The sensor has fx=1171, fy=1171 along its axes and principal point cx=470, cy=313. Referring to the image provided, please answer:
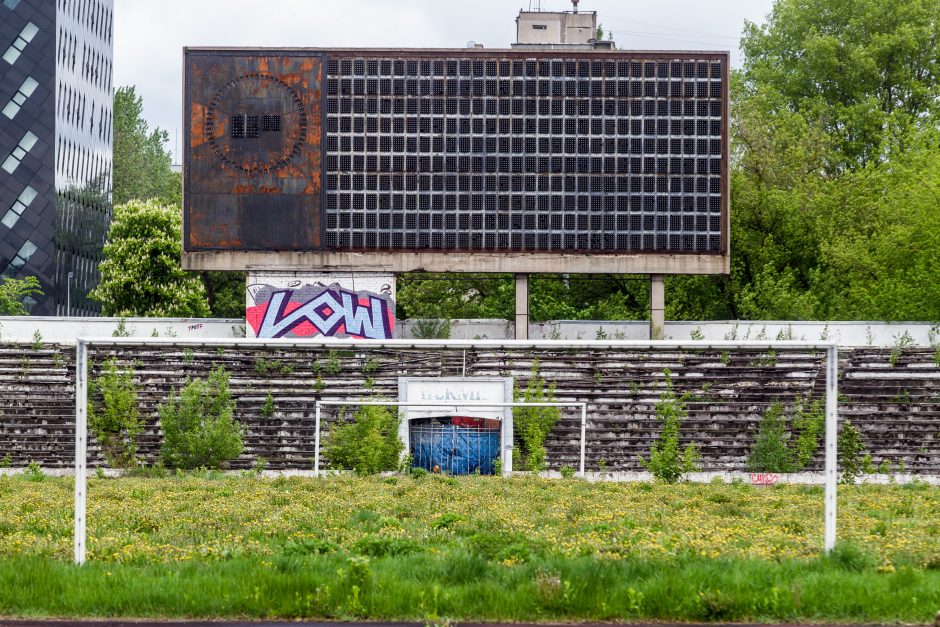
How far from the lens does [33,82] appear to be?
7850 cm

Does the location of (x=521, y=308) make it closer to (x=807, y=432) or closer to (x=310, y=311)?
(x=310, y=311)

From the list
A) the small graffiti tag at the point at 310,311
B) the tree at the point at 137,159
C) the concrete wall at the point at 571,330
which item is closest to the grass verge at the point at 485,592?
the small graffiti tag at the point at 310,311

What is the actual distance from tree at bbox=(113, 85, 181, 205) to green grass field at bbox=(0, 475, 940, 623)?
7106 cm

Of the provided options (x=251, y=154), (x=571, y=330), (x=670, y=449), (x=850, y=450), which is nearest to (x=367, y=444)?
(x=670, y=449)

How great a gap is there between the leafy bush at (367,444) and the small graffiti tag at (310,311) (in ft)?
23.1

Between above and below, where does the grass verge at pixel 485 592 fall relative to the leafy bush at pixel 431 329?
below

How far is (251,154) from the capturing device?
39.2 meters

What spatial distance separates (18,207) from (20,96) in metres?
7.46

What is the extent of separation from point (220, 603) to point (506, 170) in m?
29.2

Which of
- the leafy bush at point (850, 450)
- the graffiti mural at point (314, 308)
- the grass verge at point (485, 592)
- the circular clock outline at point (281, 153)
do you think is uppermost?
the circular clock outline at point (281, 153)

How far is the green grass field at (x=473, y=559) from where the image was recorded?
11.3 m

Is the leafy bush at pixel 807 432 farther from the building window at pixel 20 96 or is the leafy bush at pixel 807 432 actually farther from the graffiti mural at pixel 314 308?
the building window at pixel 20 96

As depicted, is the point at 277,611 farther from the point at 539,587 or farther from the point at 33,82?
the point at 33,82

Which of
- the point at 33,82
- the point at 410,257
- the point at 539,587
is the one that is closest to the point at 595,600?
the point at 539,587
